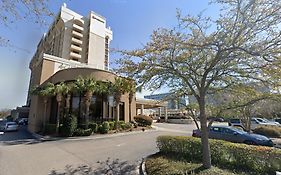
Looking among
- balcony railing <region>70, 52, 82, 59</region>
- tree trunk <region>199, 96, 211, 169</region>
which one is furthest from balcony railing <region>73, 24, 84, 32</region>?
tree trunk <region>199, 96, 211, 169</region>

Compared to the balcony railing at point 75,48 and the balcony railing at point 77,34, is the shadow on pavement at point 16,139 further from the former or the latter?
the balcony railing at point 77,34

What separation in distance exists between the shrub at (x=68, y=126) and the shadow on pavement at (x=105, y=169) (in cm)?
1008

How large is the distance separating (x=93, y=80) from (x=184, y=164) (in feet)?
49.7

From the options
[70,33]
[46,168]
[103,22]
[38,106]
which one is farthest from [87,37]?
[46,168]

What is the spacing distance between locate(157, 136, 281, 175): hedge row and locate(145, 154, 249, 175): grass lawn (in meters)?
0.73

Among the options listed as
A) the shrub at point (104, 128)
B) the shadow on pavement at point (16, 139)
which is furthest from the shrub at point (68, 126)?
the shrub at point (104, 128)

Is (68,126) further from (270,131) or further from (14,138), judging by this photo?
(270,131)

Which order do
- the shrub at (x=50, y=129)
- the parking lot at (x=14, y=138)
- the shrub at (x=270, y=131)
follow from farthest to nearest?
the shrub at (x=50, y=129)
the shrub at (x=270, y=131)
the parking lot at (x=14, y=138)

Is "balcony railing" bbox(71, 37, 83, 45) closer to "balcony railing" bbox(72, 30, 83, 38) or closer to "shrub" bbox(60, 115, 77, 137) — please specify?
"balcony railing" bbox(72, 30, 83, 38)

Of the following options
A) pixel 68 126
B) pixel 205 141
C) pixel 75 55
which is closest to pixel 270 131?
pixel 205 141

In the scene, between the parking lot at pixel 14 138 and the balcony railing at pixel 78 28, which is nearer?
the parking lot at pixel 14 138

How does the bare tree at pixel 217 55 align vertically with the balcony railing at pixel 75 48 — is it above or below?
below

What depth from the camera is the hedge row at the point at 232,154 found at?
21.7 feet

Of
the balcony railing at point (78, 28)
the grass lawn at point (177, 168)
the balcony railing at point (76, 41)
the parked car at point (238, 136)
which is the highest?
the balcony railing at point (78, 28)
